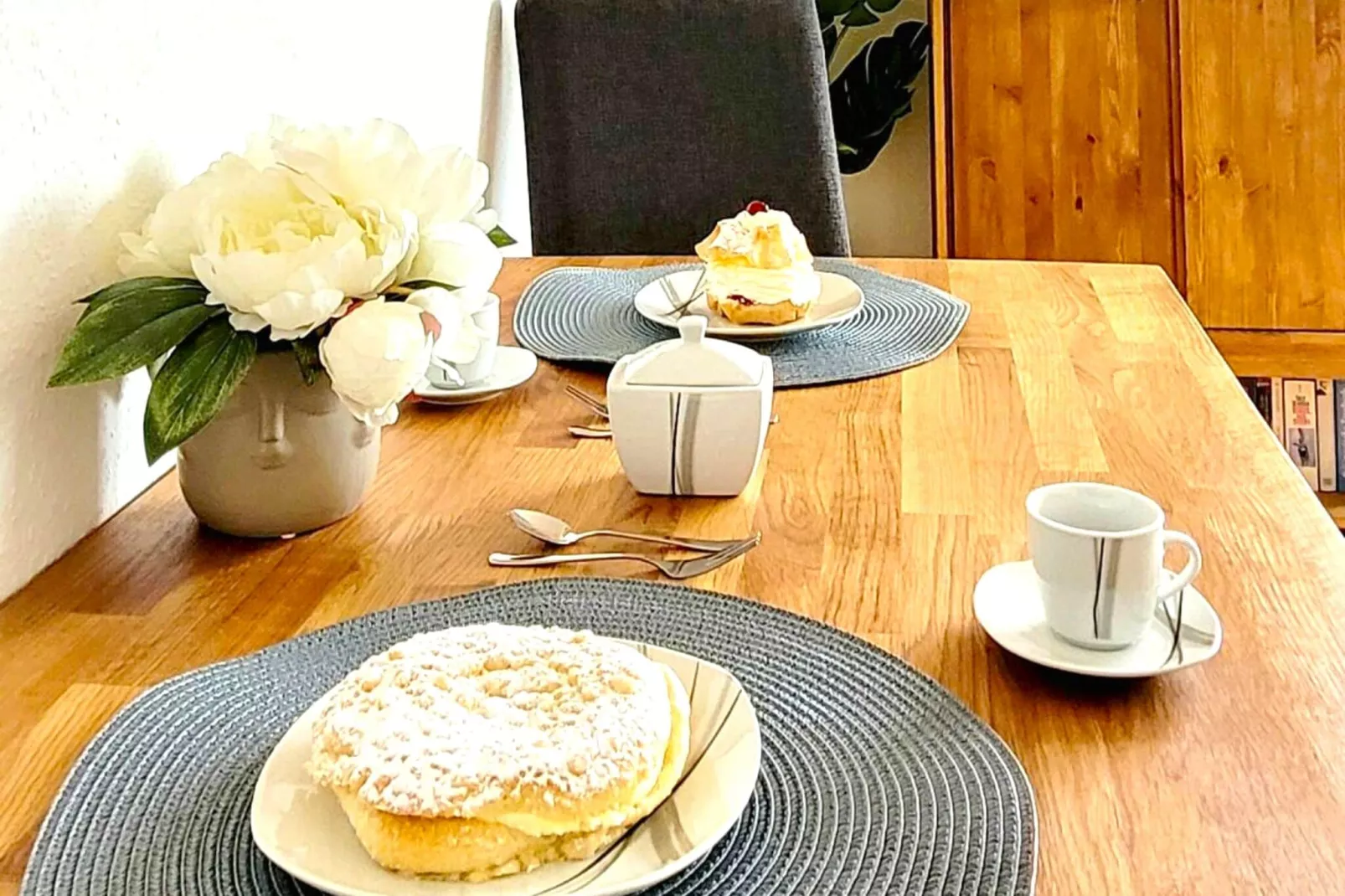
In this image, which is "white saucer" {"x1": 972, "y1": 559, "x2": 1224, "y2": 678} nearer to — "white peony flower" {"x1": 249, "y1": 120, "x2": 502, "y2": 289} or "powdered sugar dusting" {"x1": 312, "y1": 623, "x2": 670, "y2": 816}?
"powdered sugar dusting" {"x1": 312, "y1": 623, "x2": 670, "y2": 816}

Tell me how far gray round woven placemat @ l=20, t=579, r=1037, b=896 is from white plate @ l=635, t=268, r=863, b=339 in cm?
58

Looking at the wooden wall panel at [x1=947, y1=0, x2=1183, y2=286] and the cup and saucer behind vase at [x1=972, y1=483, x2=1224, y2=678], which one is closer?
the cup and saucer behind vase at [x1=972, y1=483, x2=1224, y2=678]

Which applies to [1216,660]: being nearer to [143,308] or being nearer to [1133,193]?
[143,308]

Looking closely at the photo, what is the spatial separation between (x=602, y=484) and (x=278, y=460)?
25 cm

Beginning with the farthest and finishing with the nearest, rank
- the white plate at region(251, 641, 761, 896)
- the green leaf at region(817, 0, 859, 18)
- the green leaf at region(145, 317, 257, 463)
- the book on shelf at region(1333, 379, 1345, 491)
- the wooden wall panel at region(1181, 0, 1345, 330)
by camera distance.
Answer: the green leaf at region(817, 0, 859, 18) < the book on shelf at region(1333, 379, 1345, 491) < the wooden wall panel at region(1181, 0, 1345, 330) < the green leaf at region(145, 317, 257, 463) < the white plate at region(251, 641, 761, 896)

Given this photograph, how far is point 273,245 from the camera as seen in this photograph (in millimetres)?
903

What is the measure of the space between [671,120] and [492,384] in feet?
3.27

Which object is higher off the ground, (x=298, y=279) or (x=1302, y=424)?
(x=298, y=279)

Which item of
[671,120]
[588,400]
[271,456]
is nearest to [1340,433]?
[671,120]

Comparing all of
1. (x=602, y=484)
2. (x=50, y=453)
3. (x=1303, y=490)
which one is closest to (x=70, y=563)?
(x=50, y=453)

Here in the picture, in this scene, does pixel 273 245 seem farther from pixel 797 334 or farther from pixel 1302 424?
pixel 1302 424

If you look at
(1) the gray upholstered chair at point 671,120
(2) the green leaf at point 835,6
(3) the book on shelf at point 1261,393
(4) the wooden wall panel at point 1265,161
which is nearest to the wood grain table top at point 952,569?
(1) the gray upholstered chair at point 671,120

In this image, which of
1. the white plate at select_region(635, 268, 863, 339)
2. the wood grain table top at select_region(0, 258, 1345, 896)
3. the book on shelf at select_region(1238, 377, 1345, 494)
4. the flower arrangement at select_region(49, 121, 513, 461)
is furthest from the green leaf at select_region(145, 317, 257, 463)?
the book on shelf at select_region(1238, 377, 1345, 494)

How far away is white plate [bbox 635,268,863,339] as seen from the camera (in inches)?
55.7
